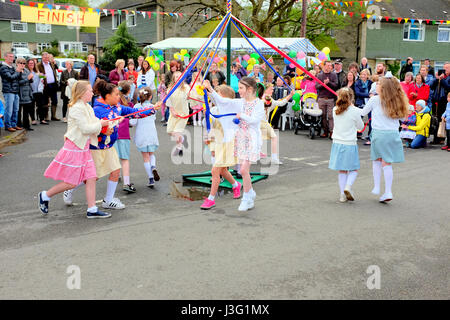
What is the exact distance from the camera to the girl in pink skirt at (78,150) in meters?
5.55

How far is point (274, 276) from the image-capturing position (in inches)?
159

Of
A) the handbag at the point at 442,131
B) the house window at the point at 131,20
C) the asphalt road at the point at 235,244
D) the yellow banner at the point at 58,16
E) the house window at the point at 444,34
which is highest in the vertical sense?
the house window at the point at 131,20

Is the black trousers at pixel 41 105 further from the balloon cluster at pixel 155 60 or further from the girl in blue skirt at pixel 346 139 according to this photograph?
the girl in blue skirt at pixel 346 139

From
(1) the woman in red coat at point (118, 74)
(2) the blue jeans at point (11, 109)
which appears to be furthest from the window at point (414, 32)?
(2) the blue jeans at point (11, 109)

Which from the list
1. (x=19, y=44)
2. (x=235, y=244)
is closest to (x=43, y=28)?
(x=19, y=44)

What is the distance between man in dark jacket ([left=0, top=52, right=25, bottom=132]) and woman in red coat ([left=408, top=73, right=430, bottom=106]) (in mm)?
10590

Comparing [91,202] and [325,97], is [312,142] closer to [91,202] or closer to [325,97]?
[325,97]

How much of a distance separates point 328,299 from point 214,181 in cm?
292

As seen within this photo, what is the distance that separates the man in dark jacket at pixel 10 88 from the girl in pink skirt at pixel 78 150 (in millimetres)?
7482

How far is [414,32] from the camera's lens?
123 feet

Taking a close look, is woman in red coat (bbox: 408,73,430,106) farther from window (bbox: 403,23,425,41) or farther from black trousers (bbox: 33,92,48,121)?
window (bbox: 403,23,425,41)

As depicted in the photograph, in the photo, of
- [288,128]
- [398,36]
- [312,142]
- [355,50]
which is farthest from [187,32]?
[312,142]

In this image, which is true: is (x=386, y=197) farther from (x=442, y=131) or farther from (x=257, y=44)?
(x=257, y=44)

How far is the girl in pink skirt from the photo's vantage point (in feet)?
18.2
